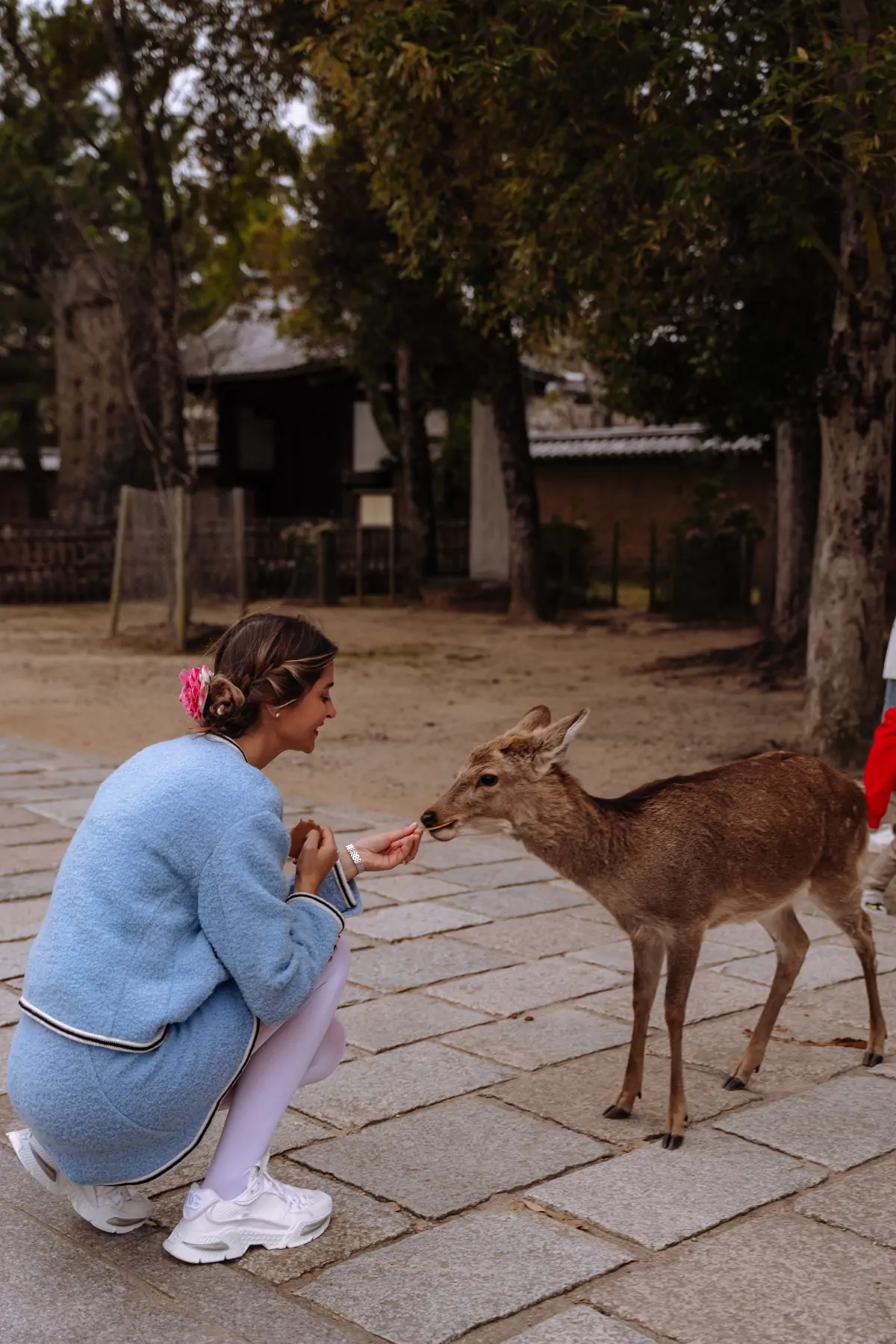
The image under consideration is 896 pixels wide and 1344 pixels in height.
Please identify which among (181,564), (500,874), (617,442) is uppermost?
(617,442)

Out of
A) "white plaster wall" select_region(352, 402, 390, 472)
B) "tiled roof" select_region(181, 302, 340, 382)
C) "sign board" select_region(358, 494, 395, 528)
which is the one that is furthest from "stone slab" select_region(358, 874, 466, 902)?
"white plaster wall" select_region(352, 402, 390, 472)

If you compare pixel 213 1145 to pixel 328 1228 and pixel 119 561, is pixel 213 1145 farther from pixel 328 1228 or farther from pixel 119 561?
pixel 119 561

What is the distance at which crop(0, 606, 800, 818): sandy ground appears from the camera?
9.98m

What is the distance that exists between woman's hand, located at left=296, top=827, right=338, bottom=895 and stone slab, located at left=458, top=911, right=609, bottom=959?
248 centimetres

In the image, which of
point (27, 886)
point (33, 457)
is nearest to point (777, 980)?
point (27, 886)

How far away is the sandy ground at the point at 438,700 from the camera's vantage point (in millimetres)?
9977

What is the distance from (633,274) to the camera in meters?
10.7

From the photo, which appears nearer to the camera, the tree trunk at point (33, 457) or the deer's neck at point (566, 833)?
the deer's neck at point (566, 833)

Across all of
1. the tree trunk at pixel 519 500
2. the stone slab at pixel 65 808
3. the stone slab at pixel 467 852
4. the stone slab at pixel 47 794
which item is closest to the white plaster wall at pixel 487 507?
the tree trunk at pixel 519 500

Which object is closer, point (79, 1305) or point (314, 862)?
point (79, 1305)

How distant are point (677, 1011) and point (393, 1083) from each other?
0.90 meters

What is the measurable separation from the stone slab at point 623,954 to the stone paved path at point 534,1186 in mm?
20

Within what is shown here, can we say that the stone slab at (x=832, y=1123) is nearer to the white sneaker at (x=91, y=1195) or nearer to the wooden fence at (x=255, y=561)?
the white sneaker at (x=91, y=1195)

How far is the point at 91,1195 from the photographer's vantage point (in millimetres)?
3119
